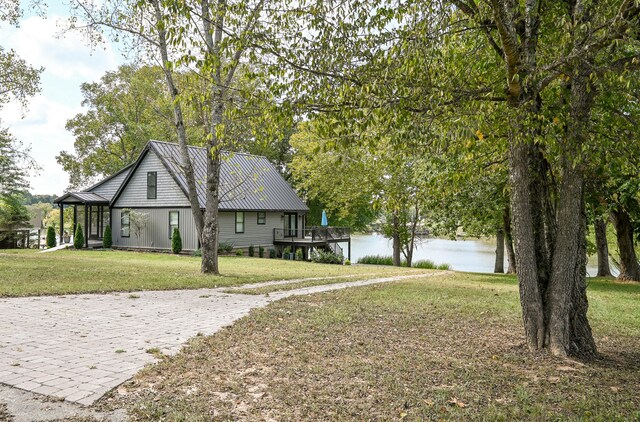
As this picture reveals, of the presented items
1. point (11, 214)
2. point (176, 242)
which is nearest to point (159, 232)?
point (176, 242)

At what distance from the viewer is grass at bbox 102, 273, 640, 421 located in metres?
3.99

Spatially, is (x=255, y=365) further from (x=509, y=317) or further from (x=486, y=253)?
(x=486, y=253)

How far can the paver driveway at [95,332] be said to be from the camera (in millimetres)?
4520

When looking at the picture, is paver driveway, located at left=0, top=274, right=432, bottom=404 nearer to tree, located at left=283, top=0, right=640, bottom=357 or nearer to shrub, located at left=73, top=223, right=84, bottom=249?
tree, located at left=283, top=0, right=640, bottom=357

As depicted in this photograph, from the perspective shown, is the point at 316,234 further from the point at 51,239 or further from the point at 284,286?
the point at 284,286

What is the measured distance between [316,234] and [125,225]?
1144cm

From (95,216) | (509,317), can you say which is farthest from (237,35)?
(95,216)

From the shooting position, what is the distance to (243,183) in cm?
2772

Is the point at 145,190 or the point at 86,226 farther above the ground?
the point at 145,190

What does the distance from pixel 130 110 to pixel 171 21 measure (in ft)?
116

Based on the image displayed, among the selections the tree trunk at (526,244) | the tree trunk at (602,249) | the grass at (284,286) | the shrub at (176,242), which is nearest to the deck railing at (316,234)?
the shrub at (176,242)

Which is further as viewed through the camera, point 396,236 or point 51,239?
point 396,236

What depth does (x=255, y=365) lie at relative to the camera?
17.0ft

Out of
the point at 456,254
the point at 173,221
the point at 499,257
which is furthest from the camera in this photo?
the point at 456,254
